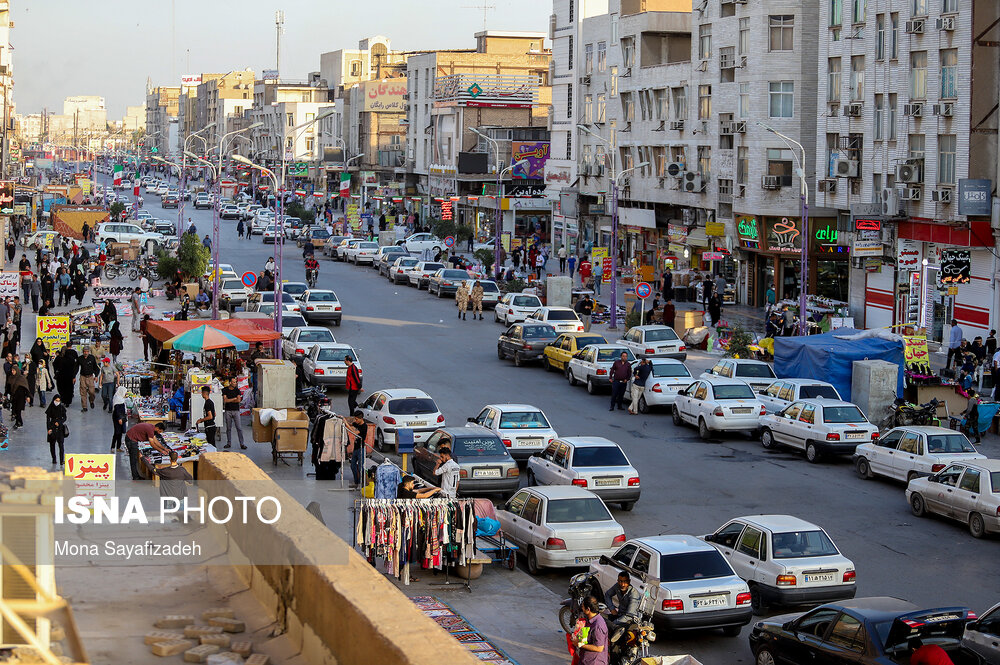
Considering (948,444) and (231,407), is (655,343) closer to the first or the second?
(948,444)

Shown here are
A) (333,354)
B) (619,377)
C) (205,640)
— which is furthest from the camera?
(333,354)

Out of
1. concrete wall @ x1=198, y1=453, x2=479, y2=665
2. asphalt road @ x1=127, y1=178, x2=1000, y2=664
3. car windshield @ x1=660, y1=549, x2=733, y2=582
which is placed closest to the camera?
concrete wall @ x1=198, y1=453, x2=479, y2=665

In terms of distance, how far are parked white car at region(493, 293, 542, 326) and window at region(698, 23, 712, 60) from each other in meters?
17.4

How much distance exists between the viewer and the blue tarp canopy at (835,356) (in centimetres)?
3228

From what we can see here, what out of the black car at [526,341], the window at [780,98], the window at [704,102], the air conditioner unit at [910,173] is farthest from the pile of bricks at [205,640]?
the window at [704,102]

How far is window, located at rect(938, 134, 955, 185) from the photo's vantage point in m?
43.0

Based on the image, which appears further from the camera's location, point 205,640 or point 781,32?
point 781,32

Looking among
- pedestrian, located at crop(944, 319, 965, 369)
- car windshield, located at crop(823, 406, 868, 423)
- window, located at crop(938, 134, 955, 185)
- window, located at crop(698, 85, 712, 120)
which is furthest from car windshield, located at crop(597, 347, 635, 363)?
window, located at crop(698, 85, 712, 120)

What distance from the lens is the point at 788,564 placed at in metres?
17.5

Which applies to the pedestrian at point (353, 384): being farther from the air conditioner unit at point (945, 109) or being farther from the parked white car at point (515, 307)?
the air conditioner unit at point (945, 109)

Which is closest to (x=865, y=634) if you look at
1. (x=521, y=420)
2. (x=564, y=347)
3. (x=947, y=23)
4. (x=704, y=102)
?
(x=521, y=420)

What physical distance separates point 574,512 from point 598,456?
3889mm

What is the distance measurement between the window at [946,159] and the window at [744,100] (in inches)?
545

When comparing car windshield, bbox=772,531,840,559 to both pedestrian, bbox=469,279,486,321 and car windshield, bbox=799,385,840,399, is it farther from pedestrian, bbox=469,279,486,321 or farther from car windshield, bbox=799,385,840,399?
pedestrian, bbox=469,279,486,321
